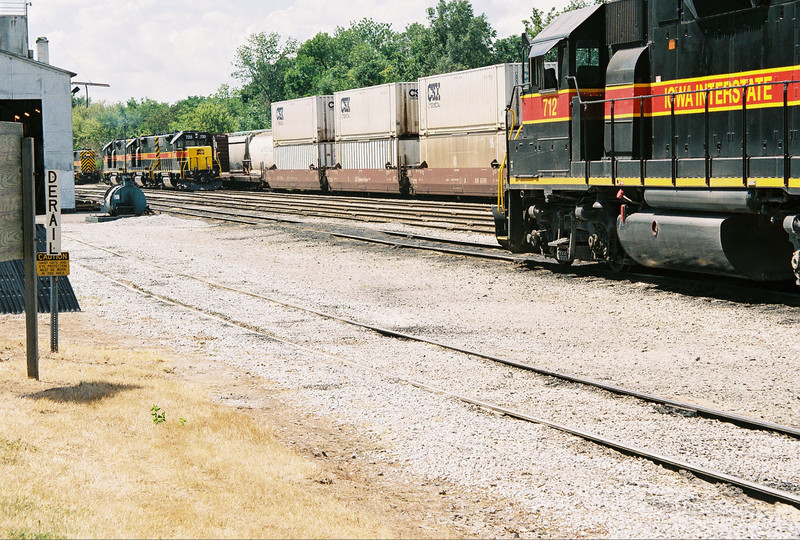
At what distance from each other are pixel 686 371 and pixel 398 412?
10.5 ft

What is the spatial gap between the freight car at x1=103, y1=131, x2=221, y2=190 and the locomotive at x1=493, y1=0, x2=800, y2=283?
1571 inches

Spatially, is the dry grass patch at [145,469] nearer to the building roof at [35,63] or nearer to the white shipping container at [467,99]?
the white shipping container at [467,99]

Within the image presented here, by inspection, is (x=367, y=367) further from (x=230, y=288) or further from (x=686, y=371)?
(x=230, y=288)

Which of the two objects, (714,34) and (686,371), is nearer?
(686,371)

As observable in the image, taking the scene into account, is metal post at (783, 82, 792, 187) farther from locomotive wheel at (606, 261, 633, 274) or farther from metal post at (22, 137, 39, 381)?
metal post at (22, 137, 39, 381)

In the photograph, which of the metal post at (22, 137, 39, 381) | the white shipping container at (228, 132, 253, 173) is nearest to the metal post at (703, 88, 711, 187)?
the metal post at (22, 137, 39, 381)

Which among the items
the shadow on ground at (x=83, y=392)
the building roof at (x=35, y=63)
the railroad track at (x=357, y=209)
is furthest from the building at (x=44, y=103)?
the shadow on ground at (x=83, y=392)

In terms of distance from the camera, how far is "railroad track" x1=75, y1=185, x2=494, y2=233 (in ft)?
89.9

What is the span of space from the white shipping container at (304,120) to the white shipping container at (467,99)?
10073mm

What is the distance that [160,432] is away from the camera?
730cm

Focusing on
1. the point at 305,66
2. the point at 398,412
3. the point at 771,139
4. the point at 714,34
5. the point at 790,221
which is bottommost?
the point at 398,412

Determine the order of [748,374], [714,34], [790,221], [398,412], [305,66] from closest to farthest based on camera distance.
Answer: [398,412] < [748,374] < [790,221] < [714,34] < [305,66]

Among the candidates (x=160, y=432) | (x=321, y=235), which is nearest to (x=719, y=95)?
(x=160, y=432)

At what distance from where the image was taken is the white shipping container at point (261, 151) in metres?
52.7
